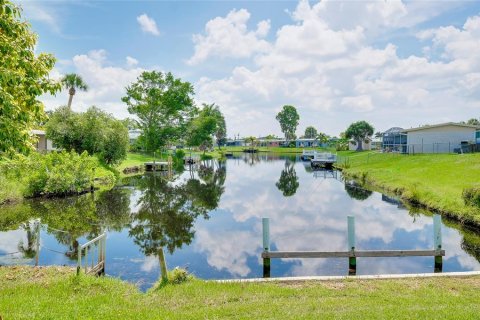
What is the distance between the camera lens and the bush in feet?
65.4

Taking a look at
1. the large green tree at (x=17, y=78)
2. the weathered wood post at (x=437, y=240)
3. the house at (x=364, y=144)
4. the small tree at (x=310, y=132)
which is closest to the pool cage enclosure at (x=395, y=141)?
the house at (x=364, y=144)

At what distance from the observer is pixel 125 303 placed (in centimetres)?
875

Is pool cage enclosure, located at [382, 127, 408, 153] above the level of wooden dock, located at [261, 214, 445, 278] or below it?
above

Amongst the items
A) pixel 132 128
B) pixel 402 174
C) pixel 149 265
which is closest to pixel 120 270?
pixel 149 265

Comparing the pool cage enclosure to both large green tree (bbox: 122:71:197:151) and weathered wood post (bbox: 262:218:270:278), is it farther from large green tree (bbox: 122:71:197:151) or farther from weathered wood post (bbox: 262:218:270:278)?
weathered wood post (bbox: 262:218:270:278)

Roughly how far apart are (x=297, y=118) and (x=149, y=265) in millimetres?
174103

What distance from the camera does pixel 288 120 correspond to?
182 metres

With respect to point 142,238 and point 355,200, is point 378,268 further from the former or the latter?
point 355,200

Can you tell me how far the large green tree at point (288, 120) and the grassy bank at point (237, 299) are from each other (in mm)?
173647

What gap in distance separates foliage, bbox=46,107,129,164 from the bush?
39.7 metres

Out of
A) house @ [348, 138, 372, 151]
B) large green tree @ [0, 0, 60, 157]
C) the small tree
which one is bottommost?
large green tree @ [0, 0, 60, 157]

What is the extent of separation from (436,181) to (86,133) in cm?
3943

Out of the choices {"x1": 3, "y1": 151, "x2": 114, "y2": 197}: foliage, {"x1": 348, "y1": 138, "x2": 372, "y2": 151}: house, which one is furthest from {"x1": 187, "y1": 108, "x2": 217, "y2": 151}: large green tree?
{"x1": 3, "y1": 151, "x2": 114, "y2": 197}: foliage

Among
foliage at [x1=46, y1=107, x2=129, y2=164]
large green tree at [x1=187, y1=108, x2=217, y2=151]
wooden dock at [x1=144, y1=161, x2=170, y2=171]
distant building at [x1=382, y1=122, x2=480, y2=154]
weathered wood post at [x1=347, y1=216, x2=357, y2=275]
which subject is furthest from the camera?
large green tree at [x1=187, y1=108, x2=217, y2=151]
